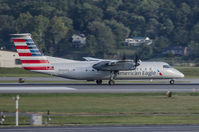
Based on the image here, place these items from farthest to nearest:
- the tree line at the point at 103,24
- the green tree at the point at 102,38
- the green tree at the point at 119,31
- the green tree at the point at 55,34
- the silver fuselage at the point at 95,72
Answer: the green tree at the point at 119,31 < the green tree at the point at 55,34 < the tree line at the point at 103,24 < the green tree at the point at 102,38 < the silver fuselage at the point at 95,72

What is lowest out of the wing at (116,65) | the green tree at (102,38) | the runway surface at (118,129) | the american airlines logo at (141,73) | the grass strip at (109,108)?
the runway surface at (118,129)

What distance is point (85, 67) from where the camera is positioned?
177ft

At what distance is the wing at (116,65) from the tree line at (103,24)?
64652 millimetres

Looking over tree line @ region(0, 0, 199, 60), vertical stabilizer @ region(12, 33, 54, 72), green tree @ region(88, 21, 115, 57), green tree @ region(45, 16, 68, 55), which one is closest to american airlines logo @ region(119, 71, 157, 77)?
vertical stabilizer @ region(12, 33, 54, 72)

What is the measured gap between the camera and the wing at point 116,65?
5391 centimetres

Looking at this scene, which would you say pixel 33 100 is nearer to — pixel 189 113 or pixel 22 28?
pixel 189 113

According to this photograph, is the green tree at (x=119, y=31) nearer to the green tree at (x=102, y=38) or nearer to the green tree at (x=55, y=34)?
the green tree at (x=102, y=38)

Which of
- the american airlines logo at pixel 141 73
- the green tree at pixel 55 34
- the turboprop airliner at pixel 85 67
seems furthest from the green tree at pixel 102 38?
the american airlines logo at pixel 141 73

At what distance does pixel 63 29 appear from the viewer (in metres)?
142

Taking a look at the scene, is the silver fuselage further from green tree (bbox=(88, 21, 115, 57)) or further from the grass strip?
green tree (bbox=(88, 21, 115, 57))

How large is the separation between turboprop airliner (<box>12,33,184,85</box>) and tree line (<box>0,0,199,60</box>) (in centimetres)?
6371

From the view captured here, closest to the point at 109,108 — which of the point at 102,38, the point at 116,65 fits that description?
the point at 116,65

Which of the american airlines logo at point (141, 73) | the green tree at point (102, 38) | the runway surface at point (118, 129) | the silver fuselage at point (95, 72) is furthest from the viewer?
the green tree at point (102, 38)

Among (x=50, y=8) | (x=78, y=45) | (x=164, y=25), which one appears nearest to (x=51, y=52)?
(x=78, y=45)
